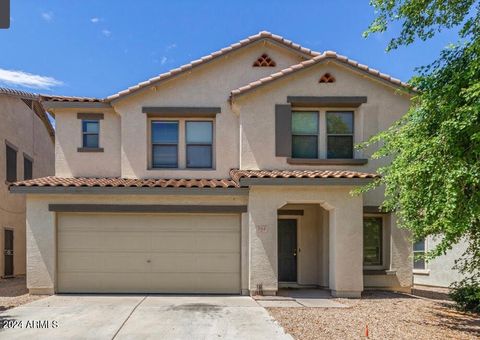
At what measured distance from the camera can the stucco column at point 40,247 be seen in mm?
11070

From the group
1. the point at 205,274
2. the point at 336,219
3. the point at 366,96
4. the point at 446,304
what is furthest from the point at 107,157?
the point at 446,304

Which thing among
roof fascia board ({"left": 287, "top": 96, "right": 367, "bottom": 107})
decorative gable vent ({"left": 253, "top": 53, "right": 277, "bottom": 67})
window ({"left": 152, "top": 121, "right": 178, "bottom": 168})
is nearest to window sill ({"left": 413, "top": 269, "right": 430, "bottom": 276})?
roof fascia board ({"left": 287, "top": 96, "right": 367, "bottom": 107})

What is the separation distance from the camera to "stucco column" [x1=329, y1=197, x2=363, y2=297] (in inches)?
428

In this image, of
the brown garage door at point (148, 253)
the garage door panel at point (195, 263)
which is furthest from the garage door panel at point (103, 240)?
the garage door panel at point (195, 263)

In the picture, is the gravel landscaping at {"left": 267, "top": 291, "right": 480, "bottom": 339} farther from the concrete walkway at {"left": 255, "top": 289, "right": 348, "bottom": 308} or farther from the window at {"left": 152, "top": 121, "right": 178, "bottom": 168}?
the window at {"left": 152, "top": 121, "right": 178, "bottom": 168}

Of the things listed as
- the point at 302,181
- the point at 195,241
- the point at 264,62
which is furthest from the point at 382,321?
the point at 264,62

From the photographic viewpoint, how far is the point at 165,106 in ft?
41.9

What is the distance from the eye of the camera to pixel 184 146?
12.9m

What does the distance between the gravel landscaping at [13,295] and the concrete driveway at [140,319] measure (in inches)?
19.3

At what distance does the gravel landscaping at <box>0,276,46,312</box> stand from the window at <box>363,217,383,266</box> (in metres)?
10.2

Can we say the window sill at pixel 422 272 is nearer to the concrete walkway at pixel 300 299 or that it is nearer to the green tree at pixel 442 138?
the concrete walkway at pixel 300 299

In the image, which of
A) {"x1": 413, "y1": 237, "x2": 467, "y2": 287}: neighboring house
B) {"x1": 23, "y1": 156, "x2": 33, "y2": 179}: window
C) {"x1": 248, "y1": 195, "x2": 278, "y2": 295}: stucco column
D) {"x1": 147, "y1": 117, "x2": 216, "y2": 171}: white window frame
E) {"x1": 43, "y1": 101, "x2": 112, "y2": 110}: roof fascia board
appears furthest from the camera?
{"x1": 23, "y1": 156, "x2": 33, "y2": 179}: window

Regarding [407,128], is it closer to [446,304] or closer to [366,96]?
[366,96]

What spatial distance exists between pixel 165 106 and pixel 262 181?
4561 mm
